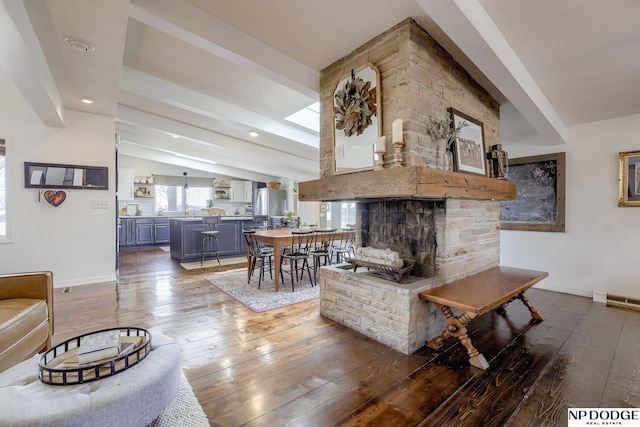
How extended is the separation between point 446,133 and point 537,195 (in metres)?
2.82

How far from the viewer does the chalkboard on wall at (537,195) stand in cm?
411

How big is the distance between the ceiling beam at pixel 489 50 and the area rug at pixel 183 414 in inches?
110

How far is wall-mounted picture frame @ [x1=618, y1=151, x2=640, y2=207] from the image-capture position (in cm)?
349

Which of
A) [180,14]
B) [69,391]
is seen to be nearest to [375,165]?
[180,14]

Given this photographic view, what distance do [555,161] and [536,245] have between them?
1279 mm

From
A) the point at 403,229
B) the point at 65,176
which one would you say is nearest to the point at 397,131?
the point at 403,229

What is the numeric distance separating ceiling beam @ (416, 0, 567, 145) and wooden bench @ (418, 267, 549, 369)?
1798mm

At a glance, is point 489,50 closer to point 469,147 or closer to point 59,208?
point 469,147

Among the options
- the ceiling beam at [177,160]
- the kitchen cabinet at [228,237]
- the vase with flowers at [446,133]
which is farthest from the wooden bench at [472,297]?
the ceiling beam at [177,160]

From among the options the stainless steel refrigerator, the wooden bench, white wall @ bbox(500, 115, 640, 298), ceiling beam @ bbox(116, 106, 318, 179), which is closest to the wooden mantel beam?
the wooden bench

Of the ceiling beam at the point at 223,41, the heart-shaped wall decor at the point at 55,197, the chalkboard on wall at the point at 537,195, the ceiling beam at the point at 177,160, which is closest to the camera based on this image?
the ceiling beam at the point at 223,41

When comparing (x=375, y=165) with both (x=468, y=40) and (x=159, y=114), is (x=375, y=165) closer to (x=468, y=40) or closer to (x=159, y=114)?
(x=468, y=40)

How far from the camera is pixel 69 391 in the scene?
1.25 metres

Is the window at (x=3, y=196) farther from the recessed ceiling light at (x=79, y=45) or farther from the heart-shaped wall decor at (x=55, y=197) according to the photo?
the recessed ceiling light at (x=79, y=45)
